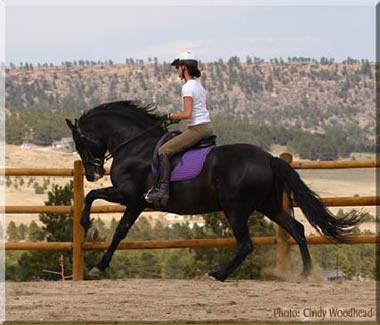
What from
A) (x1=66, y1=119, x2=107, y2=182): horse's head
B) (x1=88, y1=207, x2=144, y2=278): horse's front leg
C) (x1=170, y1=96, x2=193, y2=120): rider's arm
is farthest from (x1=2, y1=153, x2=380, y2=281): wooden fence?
(x1=170, y1=96, x2=193, y2=120): rider's arm

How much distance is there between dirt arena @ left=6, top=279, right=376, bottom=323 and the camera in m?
7.76

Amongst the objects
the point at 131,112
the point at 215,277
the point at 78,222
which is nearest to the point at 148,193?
the point at 215,277

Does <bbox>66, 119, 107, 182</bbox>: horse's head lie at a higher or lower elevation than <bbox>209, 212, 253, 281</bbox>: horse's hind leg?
higher

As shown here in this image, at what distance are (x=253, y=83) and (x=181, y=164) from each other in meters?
172

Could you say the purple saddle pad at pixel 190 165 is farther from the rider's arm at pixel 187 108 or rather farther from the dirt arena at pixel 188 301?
the dirt arena at pixel 188 301

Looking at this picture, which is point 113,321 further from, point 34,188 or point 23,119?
point 23,119

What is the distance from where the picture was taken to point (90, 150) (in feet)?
34.0

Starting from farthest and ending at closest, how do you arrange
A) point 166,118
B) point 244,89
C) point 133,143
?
point 244,89, point 133,143, point 166,118

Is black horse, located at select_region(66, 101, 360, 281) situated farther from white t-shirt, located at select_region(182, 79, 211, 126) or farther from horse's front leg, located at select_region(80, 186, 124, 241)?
white t-shirt, located at select_region(182, 79, 211, 126)

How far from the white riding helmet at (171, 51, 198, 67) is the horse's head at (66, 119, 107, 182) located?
1.68m

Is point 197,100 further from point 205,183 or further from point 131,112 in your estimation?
point 131,112

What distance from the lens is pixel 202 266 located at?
29.2 metres

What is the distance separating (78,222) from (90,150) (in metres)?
1.45

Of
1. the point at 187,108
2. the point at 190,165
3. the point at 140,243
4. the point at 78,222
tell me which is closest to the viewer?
the point at 187,108
